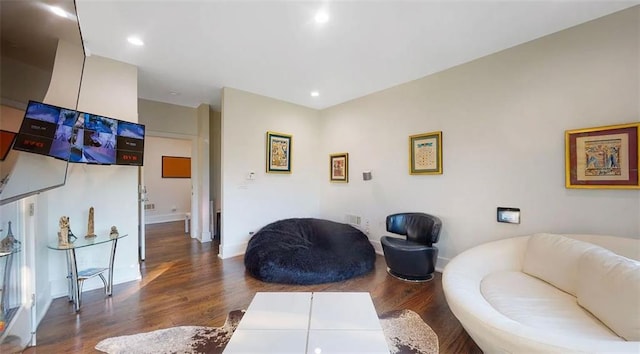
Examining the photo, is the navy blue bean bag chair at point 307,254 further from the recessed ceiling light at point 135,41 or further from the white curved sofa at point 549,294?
the recessed ceiling light at point 135,41

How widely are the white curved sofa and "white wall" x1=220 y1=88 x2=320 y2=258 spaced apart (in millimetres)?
2968

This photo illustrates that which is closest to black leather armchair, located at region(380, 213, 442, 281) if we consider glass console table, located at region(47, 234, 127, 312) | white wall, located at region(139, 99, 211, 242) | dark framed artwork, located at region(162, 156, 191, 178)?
glass console table, located at region(47, 234, 127, 312)

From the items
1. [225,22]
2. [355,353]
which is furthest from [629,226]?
[225,22]

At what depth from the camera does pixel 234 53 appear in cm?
270

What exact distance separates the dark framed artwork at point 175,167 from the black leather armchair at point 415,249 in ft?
21.4

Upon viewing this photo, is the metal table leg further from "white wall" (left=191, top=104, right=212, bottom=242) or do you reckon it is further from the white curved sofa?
the white curved sofa

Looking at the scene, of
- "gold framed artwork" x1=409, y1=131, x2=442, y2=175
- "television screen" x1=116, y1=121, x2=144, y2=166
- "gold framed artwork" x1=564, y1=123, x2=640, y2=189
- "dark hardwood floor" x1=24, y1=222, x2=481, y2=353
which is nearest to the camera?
"dark hardwood floor" x1=24, y1=222, x2=481, y2=353

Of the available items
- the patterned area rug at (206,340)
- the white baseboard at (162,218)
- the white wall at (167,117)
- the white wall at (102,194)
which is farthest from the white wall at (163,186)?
the patterned area rug at (206,340)

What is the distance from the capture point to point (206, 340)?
5.85ft

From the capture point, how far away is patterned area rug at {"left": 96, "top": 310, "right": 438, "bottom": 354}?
1680 millimetres

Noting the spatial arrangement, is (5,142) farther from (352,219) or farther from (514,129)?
(352,219)

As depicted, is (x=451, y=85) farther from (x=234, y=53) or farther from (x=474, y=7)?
(x=234, y=53)

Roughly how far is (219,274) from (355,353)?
7.75 feet

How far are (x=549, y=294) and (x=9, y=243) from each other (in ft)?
12.5
